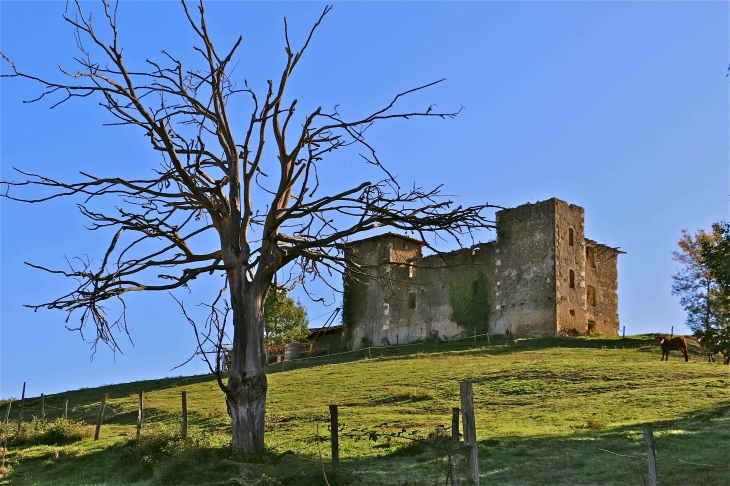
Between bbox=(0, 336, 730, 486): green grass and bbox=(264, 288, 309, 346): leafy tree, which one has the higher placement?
bbox=(264, 288, 309, 346): leafy tree

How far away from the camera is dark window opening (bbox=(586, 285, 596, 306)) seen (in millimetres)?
48903

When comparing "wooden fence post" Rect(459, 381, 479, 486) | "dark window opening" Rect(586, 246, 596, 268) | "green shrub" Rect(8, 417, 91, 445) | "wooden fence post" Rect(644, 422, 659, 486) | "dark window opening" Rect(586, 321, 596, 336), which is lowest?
"green shrub" Rect(8, 417, 91, 445)

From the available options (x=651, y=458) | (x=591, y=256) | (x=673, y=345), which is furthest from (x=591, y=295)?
(x=651, y=458)

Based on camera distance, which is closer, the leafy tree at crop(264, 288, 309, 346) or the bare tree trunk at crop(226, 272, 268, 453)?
the bare tree trunk at crop(226, 272, 268, 453)

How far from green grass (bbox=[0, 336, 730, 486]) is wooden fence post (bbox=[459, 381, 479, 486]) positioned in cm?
115

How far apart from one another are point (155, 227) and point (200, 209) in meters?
1.28

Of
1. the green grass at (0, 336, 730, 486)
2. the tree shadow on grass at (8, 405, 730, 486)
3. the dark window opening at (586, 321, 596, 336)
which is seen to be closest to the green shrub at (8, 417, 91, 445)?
the green grass at (0, 336, 730, 486)

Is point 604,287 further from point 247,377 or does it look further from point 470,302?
point 247,377

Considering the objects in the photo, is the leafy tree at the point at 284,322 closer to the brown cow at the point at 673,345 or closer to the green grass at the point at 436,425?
the green grass at the point at 436,425

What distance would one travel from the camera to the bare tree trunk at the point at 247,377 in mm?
13656

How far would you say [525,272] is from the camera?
146 feet

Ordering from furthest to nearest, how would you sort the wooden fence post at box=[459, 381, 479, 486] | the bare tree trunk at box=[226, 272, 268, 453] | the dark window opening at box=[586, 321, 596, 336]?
the dark window opening at box=[586, 321, 596, 336] → the bare tree trunk at box=[226, 272, 268, 453] → the wooden fence post at box=[459, 381, 479, 486]

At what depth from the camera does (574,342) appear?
1554 inches

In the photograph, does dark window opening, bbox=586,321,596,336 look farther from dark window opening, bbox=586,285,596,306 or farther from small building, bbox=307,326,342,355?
small building, bbox=307,326,342,355
